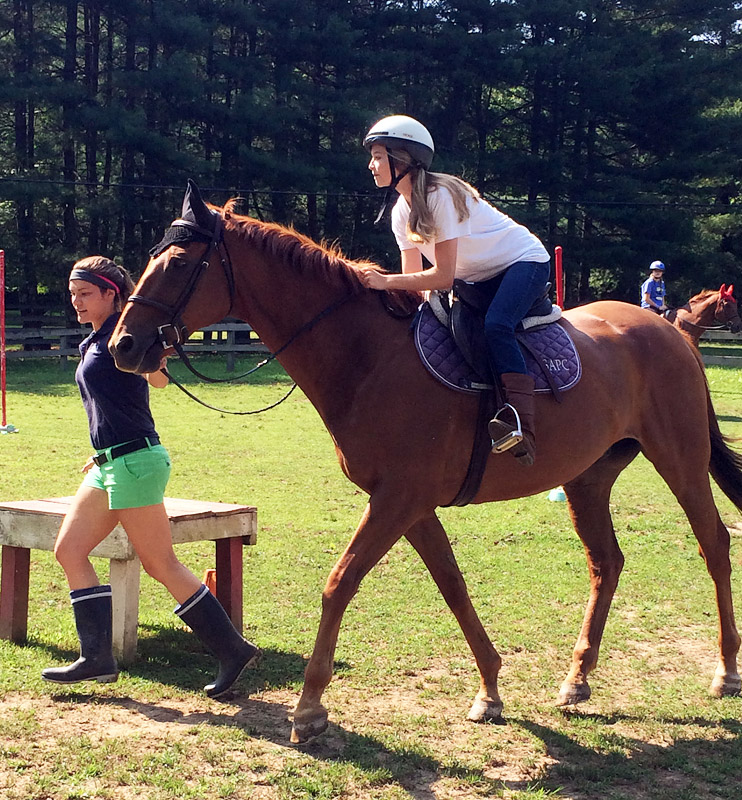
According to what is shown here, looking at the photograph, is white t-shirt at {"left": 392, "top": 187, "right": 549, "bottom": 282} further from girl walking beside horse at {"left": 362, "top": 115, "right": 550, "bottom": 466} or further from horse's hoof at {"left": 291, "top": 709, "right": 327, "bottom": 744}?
horse's hoof at {"left": 291, "top": 709, "right": 327, "bottom": 744}

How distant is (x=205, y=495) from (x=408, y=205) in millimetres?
6540

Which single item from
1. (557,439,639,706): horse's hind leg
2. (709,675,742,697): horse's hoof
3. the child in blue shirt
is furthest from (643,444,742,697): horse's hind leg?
the child in blue shirt

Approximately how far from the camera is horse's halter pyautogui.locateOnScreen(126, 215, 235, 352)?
434 cm

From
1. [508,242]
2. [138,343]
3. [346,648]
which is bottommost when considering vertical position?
[346,648]

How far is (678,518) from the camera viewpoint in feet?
32.5

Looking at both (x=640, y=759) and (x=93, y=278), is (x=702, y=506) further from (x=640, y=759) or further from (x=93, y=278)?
(x=93, y=278)

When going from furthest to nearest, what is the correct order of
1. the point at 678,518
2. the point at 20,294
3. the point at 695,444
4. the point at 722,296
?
the point at 20,294, the point at 722,296, the point at 678,518, the point at 695,444

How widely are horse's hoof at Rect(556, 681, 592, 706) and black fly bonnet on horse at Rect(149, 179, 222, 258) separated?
3.07 m

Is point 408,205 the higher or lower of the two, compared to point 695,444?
higher

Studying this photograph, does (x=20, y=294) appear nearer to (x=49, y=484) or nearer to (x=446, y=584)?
(x=49, y=484)

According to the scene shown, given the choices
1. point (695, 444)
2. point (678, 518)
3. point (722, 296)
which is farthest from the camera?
point (722, 296)

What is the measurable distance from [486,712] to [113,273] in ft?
10.1

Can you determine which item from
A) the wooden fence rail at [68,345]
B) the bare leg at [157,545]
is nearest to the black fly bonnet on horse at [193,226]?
the bare leg at [157,545]

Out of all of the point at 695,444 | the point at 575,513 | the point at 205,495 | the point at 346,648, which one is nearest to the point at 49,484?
the point at 205,495
